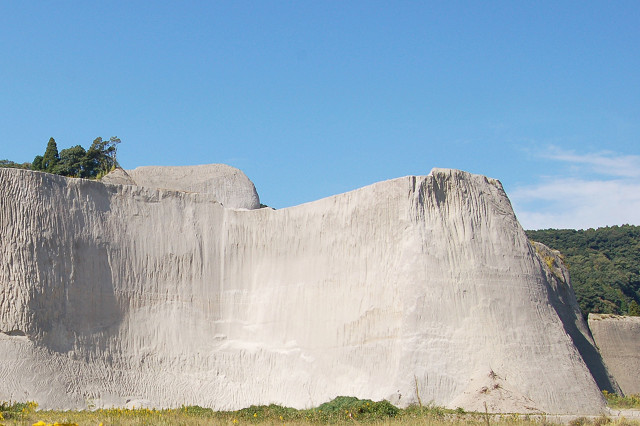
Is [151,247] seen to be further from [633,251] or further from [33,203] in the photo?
[633,251]

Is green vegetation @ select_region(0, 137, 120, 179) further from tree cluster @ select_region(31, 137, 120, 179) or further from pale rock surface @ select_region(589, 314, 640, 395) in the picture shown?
pale rock surface @ select_region(589, 314, 640, 395)

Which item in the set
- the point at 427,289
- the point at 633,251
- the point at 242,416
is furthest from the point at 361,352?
the point at 633,251

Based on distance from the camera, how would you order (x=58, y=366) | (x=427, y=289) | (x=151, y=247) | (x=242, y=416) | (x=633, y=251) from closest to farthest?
(x=242, y=416) → (x=427, y=289) → (x=58, y=366) → (x=151, y=247) → (x=633, y=251)

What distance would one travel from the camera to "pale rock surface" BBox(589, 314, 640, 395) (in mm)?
33594

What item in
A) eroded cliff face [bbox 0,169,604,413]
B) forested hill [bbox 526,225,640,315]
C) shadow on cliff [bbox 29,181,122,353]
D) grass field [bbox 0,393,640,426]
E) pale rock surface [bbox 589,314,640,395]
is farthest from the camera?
forested hill [bbox 526,225,640,315]

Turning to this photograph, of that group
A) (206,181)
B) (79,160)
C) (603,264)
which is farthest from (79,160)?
(603,264)

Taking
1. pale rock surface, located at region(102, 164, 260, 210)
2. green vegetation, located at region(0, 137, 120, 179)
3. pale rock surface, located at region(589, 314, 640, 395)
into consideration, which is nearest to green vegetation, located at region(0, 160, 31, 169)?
green vegetation, located at region(0, 137, 120, 179)

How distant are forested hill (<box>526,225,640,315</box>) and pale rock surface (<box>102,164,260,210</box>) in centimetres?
2154

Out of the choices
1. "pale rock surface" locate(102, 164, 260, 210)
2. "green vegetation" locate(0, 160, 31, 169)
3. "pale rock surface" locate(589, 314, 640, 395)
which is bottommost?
"pale rock surface" locate(589, 314, 640, 395)

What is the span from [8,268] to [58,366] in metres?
3.43

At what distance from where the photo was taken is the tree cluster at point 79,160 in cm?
3662

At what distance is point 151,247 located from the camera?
27.3 m

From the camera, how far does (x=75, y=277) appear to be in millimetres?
25453

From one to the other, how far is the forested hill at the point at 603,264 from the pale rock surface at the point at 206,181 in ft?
70.7
